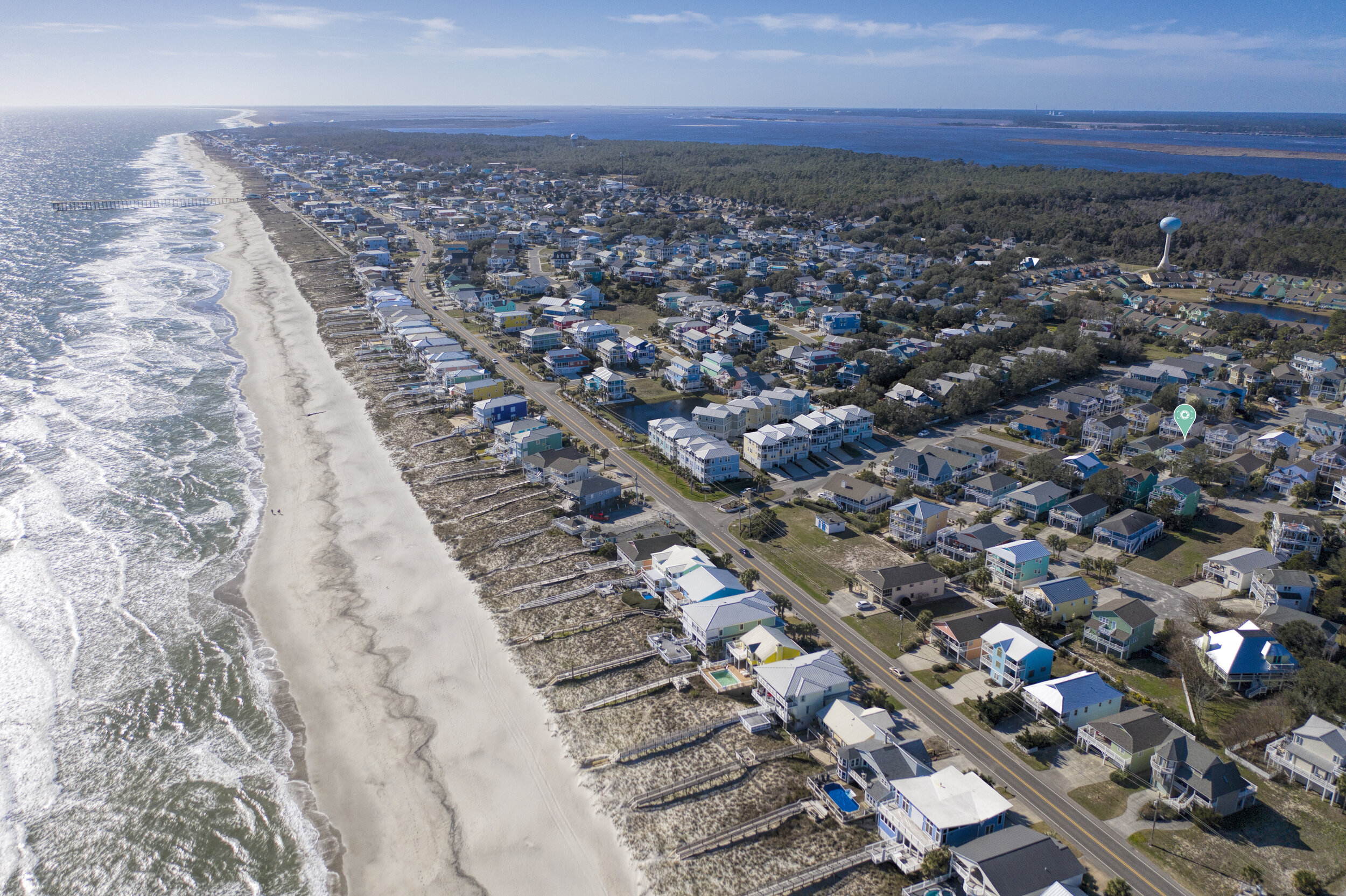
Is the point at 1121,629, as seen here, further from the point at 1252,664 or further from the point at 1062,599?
the point at 1252,664

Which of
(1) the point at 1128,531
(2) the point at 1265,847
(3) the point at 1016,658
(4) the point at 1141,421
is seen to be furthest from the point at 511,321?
(2) the point at 1265,847

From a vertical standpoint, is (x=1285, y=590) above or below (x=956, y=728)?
above

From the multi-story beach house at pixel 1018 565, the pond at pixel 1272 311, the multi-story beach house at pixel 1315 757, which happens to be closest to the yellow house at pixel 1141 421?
the multi-story beach house at pixel 1018 565

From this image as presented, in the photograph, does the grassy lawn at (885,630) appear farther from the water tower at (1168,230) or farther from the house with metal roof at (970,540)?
the water tower at (1168,230)

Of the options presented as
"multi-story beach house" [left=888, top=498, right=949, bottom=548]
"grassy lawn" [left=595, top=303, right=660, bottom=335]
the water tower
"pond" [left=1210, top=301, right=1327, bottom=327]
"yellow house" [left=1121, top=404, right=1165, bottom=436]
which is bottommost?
"multi-story beach house" [left=888, top=498, right=949, bottom=548]

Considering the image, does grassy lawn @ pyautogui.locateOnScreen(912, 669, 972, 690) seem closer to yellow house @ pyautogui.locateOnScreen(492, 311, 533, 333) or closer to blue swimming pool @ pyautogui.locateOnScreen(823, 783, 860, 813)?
blue swimming pool @ pyautogui.locateOnScreen(823, 783, 860, 813)

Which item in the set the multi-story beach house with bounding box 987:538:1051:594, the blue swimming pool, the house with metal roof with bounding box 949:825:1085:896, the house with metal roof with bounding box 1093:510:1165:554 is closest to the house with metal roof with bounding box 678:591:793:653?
the blue swimming pool

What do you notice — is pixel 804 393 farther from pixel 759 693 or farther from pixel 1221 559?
pixel 759 693
